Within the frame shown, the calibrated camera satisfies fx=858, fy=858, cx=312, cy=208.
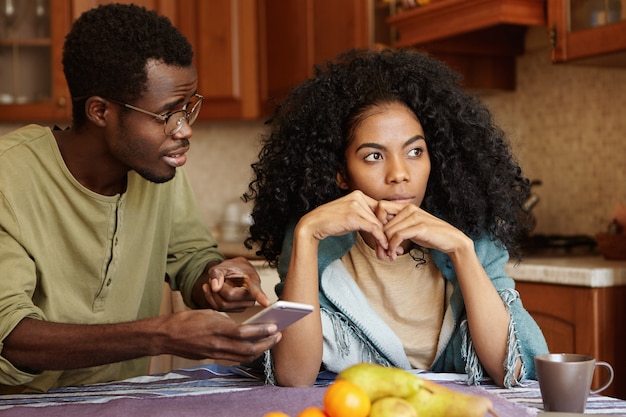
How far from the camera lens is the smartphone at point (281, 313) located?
1.08 meters

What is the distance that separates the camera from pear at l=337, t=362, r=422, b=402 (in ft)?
3.15

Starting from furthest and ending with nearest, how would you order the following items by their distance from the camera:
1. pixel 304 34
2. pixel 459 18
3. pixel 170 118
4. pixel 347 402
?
1. pixel 304 34
2. pixel 459 18
3. pixel 170 118
4. pixel 347 402

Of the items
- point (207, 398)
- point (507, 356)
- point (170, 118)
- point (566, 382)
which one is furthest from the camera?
point (170, 118)

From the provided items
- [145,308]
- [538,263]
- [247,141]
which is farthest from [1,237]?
[247,141]

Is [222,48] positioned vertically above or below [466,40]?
above

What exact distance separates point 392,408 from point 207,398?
1.36 ft

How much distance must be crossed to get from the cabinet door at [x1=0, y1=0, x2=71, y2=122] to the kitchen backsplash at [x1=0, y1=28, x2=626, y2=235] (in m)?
1.94

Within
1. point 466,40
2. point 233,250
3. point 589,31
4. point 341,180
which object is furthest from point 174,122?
point 233,250

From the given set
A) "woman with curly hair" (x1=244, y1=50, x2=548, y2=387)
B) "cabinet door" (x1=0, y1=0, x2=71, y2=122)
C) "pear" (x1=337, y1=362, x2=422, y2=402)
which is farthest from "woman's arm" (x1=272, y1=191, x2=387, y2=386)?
"cabinet door" (x1=0, y1=0, x2=71, y2=122)

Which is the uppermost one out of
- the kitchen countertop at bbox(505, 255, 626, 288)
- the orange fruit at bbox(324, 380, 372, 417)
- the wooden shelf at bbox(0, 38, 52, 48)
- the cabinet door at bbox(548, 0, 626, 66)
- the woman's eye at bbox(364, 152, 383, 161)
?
the wooden shelf at bbox(0, 38, 52, 48)

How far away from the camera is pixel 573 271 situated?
234cm

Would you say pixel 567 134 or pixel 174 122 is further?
pixel 567 134

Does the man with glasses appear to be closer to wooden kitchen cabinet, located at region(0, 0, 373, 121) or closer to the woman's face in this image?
the woman's face

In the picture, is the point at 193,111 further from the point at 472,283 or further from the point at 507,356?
the point at 507,356
